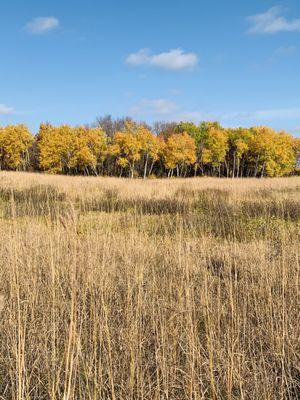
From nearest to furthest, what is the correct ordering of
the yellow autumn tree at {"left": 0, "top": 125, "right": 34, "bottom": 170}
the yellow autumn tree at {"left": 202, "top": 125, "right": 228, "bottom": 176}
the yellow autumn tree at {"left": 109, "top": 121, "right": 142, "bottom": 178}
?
the yellow autumn tree at {"left": 109, "top": 121, "right": 142, "bottom": 178} → the yellow autumn tree at {"left": 0, "top": 125, "right": 34, "bottom": 170} → the yellow autumn tree at {"left": 202, "top": 125, "right": 228, "bottom": 176}

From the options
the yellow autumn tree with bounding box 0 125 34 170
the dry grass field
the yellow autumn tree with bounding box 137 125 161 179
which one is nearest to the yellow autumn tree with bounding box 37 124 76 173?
the yellow autumn tree with bounding box 0 125 34 170

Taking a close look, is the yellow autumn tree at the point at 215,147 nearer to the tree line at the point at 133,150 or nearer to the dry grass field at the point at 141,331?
the tree line at the point at 133,150

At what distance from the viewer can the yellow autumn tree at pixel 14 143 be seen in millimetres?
49237

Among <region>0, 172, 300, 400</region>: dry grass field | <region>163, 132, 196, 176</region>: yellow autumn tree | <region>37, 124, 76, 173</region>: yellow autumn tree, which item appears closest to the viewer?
<region>0, 172, 300, 400</region>: dry grass field

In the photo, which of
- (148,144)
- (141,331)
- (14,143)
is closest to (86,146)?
(148,144)

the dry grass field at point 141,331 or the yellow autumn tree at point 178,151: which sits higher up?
the yellow autumn tree at point 178,151

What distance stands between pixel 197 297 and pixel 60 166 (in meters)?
46.2

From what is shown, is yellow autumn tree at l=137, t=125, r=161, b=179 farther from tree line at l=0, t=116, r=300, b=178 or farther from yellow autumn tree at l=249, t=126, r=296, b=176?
yellow autumn tree at l=249, t=126, r=296, b=176

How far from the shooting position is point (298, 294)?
3.50 meters

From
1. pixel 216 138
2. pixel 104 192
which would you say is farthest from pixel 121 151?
pixel 104 192

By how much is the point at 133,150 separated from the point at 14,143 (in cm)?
1571

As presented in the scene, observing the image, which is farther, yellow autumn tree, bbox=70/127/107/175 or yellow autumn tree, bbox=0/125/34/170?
yellow autumn tree, bbox=0/125/34/170

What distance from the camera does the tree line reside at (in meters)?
47.1

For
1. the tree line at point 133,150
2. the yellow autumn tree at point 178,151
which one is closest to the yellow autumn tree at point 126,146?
the tree line at point 133,150
